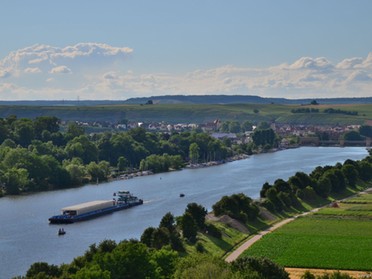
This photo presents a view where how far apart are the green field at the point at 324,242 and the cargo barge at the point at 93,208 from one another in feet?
53.3

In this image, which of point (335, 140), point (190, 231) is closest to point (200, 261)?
point (190, 231)

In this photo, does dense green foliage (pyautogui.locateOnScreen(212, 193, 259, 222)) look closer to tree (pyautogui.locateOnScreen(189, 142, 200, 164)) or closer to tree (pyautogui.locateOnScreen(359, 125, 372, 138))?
tree (pyautogui.locateOnScreen(189, 142, 200, 164))

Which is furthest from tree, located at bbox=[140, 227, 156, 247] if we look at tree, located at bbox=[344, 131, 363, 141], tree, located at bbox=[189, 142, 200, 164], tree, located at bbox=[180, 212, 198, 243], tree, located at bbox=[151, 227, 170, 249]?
tree, located at bbox=[344, 131, 363, 141]

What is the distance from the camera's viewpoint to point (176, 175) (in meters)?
100

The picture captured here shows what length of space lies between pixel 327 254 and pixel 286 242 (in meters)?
4.35

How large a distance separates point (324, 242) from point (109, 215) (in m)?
22.4

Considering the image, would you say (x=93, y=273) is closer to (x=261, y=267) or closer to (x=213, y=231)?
(x=261, y=267)

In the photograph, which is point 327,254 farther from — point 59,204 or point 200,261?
point 59,204

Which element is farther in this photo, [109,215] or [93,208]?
[109,215]

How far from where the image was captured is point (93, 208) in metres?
66.6

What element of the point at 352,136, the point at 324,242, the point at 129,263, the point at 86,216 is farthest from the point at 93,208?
the point at 352,136

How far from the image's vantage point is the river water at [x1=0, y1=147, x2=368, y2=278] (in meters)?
49.1

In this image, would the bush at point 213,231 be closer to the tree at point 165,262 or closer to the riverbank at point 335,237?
the riverbank at point 335,237

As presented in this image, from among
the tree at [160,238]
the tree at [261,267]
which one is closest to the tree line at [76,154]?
the tree at [160,238]
